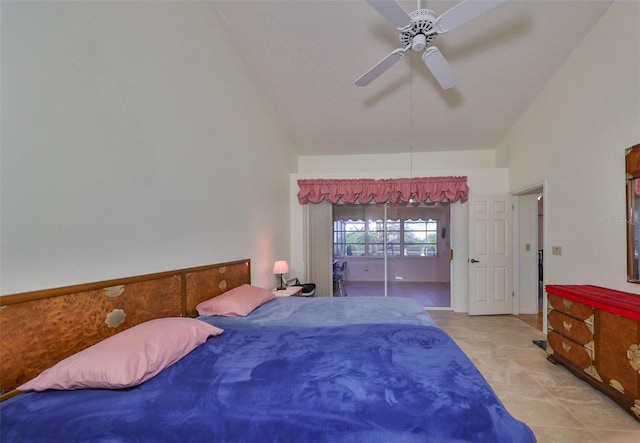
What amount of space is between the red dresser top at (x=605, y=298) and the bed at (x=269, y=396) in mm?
1406

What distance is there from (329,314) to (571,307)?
2146mm

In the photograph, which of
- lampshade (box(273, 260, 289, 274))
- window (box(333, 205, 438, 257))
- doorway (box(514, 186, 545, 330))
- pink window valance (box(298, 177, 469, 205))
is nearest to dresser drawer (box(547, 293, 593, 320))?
doorway (box(514, 186, 545, 330))

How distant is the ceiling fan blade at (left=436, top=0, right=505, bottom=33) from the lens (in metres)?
1.62

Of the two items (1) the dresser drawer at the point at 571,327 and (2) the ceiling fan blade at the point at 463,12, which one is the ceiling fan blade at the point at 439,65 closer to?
(2) the ceiling fan blade at the point at 463,12

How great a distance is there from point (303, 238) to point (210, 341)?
3059mm

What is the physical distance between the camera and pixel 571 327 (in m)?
2.40

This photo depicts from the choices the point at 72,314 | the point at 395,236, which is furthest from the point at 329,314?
the point at 395,236

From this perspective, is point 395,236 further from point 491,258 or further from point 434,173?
point 491,258

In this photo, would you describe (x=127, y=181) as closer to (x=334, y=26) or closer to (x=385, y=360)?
(x=385, y=360)

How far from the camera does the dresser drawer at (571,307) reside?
2.24 meters

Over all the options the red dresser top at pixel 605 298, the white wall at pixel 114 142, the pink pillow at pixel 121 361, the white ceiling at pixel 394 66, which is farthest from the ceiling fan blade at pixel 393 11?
the red dresser top at pixel 605 298

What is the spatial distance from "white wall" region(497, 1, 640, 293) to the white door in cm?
84

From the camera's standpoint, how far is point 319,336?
1.77m

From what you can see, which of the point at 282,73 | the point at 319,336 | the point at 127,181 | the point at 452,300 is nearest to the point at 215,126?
the point at 127,181
